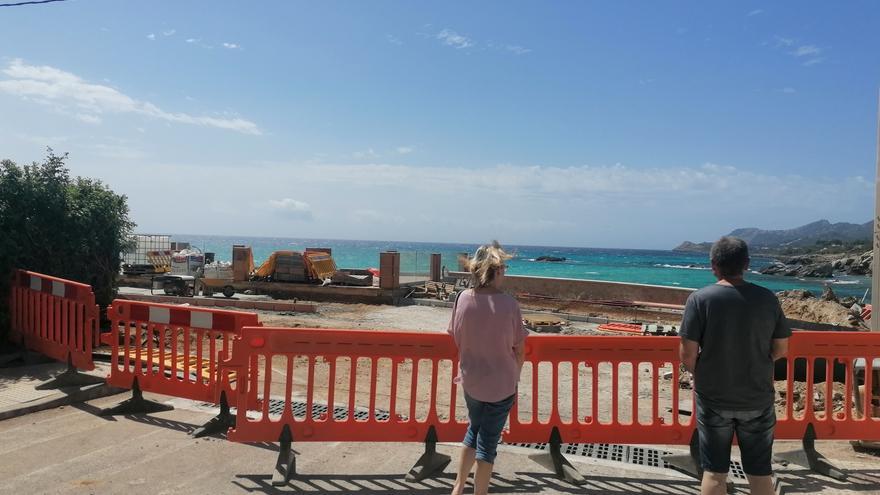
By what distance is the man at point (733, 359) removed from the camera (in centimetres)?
318

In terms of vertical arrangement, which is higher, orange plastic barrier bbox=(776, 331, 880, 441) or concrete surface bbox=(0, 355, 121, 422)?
orange plastic barrier bbox=(776, 331, 880, 441)

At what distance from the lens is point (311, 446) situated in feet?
16.9

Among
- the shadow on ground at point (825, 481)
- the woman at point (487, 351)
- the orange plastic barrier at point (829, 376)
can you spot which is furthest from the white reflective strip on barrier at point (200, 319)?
the orange plastic barrier at point (829, 376)

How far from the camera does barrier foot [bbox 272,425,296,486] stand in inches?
170

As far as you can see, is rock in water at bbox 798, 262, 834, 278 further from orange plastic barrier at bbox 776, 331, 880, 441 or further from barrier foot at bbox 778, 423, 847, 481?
barrier foot at bbox 778, 423, 847, 481

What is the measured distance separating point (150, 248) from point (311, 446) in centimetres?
2852

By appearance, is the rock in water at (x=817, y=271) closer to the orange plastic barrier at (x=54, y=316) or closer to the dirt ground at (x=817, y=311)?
the dirt ground at (x=817, y=311)

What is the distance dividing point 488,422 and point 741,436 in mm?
1424

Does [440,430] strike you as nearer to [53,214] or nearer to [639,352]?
[639,352]

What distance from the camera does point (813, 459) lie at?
480cm

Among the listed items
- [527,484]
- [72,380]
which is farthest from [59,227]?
[527,484]

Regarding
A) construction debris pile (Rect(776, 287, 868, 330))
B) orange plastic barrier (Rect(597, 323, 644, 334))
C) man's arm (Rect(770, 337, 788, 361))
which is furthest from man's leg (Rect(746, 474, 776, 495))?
construction debris pile (Rect(776, 287, 868, 330))

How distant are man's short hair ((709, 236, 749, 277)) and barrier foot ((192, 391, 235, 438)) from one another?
436 cm

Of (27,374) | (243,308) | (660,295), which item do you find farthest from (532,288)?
(27,374)
